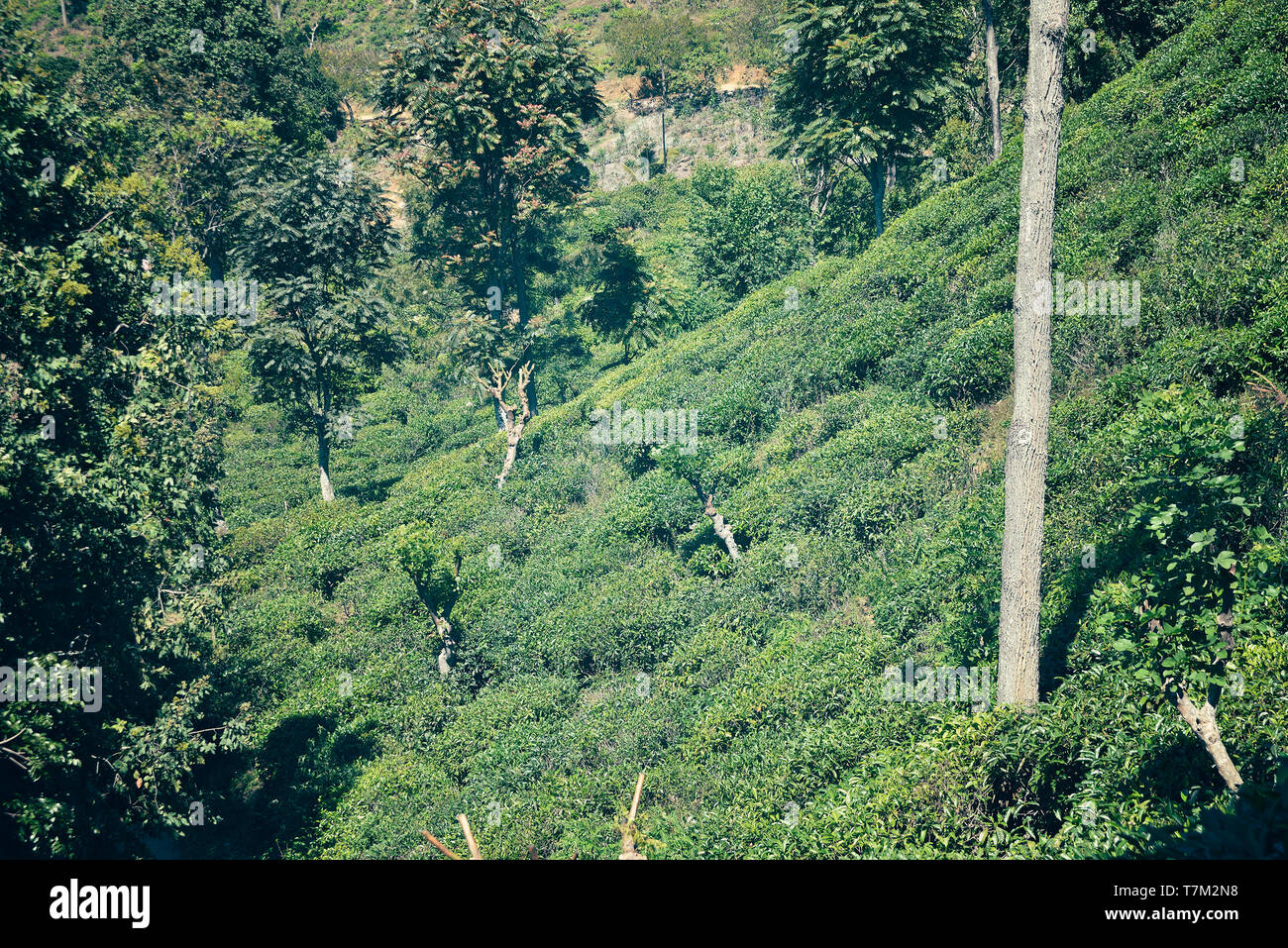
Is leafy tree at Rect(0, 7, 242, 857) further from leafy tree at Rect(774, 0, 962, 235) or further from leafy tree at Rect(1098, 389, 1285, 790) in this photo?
leafy tree at Rect(774, 0, 962, 235)

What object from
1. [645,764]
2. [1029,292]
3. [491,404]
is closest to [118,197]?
[645,764]

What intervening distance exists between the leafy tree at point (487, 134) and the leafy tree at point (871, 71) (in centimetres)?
1025

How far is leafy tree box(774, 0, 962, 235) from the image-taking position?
27.2 m

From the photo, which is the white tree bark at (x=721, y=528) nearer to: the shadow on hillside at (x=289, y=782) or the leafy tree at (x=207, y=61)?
the shadow on hillside at (x=289, y=782)

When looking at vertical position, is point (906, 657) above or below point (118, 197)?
below

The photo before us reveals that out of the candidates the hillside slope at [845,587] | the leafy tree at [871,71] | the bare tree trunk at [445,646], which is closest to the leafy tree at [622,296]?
the leafy tree at [871,71]

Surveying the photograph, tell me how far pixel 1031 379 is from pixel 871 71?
2318cm

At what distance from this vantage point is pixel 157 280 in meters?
14.1

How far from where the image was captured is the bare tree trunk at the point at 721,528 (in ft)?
55.5

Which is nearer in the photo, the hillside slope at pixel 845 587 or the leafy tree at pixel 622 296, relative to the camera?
the hillside slope at pixel 845 587

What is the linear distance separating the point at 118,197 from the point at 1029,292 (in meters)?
14.4

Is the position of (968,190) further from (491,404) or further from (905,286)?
(491,404)

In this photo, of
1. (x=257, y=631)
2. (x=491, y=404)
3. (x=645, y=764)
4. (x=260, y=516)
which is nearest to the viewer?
(x=645, y=764)

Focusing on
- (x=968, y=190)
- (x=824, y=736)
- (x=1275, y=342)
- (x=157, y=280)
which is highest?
(x=968, y=190)
